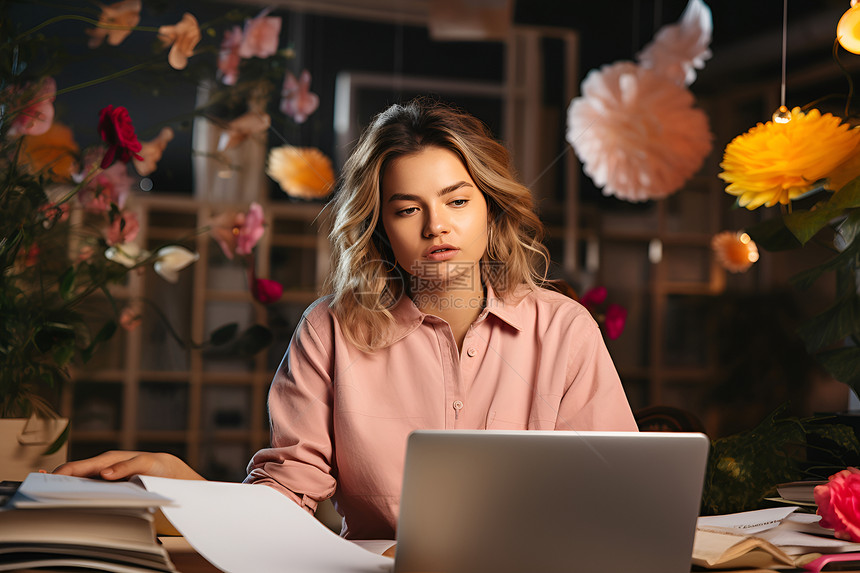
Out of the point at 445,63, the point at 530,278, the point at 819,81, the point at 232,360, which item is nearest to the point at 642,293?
the point at 819,81

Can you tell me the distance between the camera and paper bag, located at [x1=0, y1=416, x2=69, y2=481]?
1047 millimetres

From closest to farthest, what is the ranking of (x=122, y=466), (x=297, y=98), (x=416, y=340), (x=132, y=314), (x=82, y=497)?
(x=82, y=497)
(x=122, y=466)
(x=416, y=340)
(x=132, y=314)
(x=297, y=98)

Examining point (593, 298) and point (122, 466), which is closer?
point (122, 466)

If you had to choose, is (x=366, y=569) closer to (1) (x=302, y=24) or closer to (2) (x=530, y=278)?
(2) (x=530, y=278)

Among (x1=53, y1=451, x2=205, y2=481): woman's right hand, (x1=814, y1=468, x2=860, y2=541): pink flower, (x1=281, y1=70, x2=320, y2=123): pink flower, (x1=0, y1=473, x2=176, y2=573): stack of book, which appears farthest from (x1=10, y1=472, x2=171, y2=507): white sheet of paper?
(x1=281, y1=70, x2=320, y2=123): pink flower

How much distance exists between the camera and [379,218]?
1223 mm

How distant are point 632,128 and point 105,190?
1.18 m

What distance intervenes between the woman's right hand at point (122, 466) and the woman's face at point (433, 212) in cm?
44

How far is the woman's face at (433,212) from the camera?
1.10 metres

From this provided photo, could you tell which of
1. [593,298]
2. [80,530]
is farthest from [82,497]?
[593,298]

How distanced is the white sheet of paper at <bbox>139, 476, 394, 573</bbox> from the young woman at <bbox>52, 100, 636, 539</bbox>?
0.30m

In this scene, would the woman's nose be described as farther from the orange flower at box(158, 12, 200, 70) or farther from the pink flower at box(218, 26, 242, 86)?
the pink flower at box(218, 26, 242, 86)

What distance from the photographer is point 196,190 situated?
111 inches

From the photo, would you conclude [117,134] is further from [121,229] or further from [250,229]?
[250,229]
